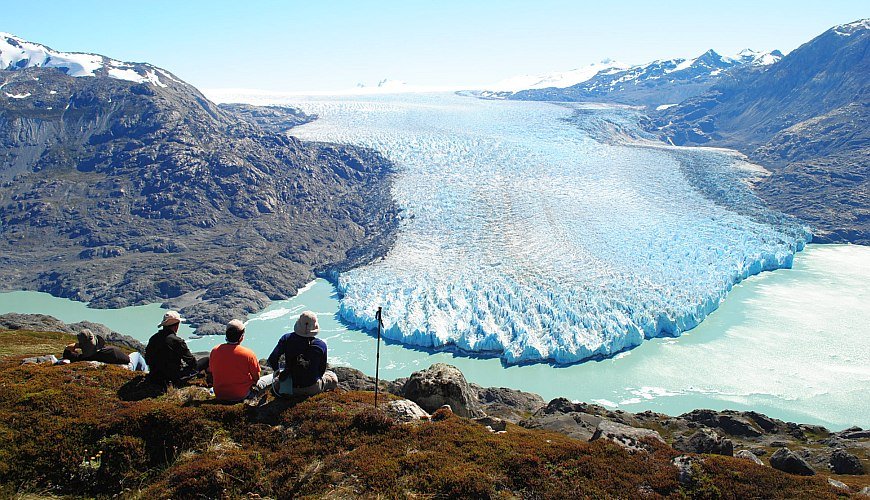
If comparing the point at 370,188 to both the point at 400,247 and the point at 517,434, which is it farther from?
the point at 517,434

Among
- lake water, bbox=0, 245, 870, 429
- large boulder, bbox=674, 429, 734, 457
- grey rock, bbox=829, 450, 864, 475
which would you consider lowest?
lake water, bbox=0, 245, 870, 429

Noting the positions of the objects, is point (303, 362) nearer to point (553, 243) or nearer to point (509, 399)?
point (509, 399)

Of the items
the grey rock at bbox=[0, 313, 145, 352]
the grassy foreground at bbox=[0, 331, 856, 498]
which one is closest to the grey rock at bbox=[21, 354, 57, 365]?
the grassy foreground at bbox=[0, 331, 856, 498]

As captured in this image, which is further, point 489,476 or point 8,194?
point 8,194

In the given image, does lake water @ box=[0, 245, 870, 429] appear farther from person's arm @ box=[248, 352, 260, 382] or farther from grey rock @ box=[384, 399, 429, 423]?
person's arm @ box=[248, 352, 260, 382]

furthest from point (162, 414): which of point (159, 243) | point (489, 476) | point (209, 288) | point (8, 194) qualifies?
point (8, 194)

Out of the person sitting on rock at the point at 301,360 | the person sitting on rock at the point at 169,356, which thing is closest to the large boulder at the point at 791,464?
the person sitting on rock at the point at 301,360
